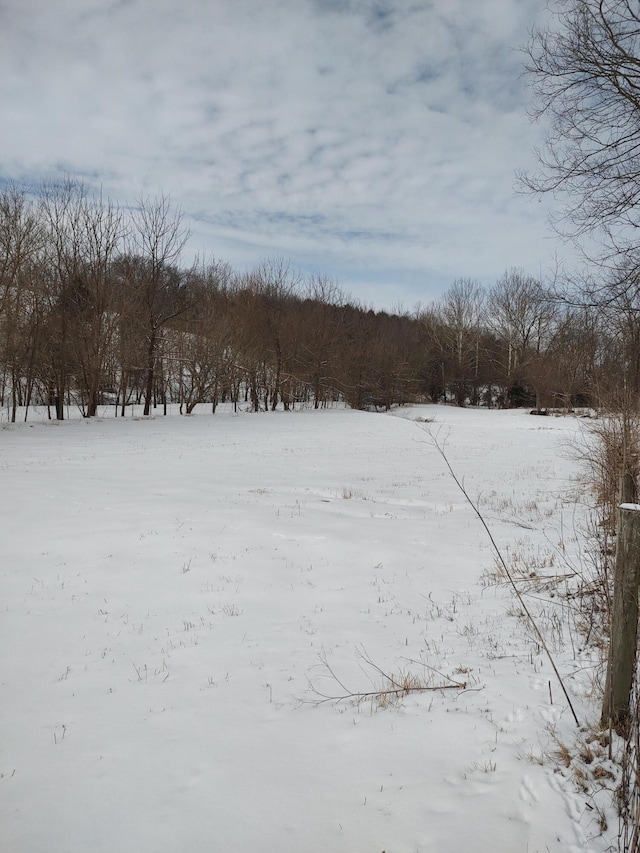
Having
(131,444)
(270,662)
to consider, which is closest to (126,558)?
(270,662)

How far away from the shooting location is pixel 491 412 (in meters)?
46.3

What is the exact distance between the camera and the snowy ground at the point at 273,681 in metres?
2.43

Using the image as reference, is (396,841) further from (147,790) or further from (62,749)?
(62,749)

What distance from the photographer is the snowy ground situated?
2.43 metres

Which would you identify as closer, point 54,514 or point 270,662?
point 270,662

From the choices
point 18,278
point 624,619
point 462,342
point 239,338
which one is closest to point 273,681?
point 624,619

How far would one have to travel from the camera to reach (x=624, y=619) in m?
2.67

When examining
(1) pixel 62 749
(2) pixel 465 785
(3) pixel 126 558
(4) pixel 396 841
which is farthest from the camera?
(3) pixel 126 558

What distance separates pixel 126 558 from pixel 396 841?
4.91m

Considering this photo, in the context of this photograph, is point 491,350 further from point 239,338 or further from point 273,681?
point 273,681

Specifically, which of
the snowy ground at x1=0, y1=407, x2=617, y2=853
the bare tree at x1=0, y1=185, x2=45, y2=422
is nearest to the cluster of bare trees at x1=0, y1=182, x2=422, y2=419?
the bare tree at x1=0, y1=185, x2=45, y2=422

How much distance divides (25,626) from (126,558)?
5.52ft

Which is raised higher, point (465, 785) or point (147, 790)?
point (465, 785)

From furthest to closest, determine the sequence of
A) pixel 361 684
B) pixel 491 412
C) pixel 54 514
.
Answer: pixel 491 412 < pixel 54 514 < pixel 361 684
